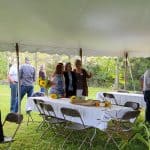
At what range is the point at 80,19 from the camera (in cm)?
541

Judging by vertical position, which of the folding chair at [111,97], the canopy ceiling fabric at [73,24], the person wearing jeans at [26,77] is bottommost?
the folding chair at [111,97]

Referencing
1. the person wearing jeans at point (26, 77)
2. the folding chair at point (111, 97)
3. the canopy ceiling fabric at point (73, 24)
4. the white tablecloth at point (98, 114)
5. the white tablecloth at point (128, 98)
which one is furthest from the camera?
the person wearing jeans at point (26, 77)

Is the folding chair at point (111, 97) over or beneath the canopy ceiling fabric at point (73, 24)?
beneath

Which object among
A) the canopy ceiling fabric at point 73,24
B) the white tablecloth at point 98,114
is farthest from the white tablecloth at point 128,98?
the white tablecloth at point 98,114

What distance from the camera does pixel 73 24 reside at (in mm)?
5719

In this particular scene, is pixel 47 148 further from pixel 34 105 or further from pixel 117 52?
pixel 117 52

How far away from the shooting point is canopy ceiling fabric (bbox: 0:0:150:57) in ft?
14.9

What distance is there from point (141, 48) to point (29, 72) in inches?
130

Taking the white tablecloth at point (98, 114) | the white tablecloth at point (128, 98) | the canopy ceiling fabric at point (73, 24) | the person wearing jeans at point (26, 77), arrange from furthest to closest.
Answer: the person wearing jeans at point (26, 77), the white tablecloth at point (128, 98), the white tablecloth at point (98, 114), the canopy ceiling fabric at point (73, 24)

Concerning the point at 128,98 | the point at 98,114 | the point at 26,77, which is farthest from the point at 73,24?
the point at 26,77

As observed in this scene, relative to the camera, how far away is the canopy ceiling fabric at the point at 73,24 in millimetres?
4555

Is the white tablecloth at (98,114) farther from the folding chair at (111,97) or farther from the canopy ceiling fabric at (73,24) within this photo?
the folding chair at (111,97)

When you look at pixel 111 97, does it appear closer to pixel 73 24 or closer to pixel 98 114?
pixel 73 24

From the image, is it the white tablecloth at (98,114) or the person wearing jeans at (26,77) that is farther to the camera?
the person wearing jeans at (26,77)
